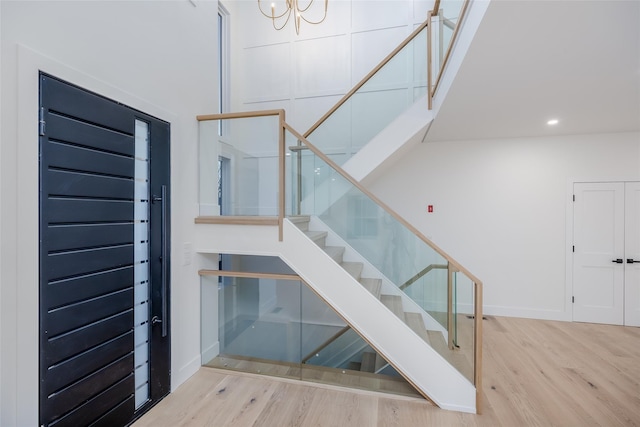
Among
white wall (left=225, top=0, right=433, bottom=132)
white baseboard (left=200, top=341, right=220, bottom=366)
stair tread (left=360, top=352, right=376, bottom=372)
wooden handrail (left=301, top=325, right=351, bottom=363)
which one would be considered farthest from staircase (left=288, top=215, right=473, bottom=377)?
white wall (left=225, top=0, right=433, bottom=132)

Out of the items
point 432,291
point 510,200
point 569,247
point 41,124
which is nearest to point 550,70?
point 432,291

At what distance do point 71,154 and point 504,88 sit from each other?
10.9ft

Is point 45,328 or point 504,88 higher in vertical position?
point 504,88

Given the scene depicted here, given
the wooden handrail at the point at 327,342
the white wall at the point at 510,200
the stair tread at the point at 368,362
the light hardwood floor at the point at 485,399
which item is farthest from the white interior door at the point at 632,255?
the wooden handrail at the point at 327,342

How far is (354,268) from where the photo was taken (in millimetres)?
2615

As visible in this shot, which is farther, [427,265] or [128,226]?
[427,265]

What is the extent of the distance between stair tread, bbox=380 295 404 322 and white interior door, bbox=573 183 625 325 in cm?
330

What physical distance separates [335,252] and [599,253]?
4.02 meters

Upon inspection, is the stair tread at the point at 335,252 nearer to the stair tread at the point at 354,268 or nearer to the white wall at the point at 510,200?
the stair tread at the point at 354,268

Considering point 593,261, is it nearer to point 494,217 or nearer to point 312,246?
point 494,217

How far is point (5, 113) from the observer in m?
1.38

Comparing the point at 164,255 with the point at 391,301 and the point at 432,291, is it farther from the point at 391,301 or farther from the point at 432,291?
the point at 432,291

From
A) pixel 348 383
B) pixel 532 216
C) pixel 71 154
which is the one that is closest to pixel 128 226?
pixel 71 154

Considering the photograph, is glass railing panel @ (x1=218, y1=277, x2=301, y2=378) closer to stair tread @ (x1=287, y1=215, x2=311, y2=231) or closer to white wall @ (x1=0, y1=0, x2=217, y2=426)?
white wall @ (x1=0, y1=0, x2=217, y2=426)
